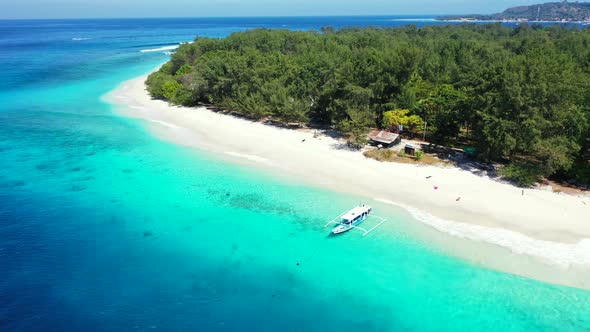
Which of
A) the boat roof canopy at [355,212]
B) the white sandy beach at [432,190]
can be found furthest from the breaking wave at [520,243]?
the boat roof canopy at [355,212]

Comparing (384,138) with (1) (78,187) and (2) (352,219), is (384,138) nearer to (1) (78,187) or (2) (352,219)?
(2) (352,219)

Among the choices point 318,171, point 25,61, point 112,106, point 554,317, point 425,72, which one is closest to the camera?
point 554,317

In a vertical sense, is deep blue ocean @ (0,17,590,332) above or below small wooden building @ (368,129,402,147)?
below

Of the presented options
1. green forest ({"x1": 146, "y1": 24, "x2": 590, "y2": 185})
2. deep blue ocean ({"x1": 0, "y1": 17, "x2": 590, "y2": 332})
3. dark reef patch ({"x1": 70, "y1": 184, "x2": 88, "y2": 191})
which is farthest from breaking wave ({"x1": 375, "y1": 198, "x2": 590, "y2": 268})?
dark reef patch ({"x1": 70, "y1": 184, "x2": 88, "y2": 191})

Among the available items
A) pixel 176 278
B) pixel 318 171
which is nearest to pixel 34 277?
pixel 176 278

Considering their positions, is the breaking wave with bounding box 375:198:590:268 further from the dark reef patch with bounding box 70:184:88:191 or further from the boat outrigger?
Result: the dark reef patch with bounding box 70:184:88:191

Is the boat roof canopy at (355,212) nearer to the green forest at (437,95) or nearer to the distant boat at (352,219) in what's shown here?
the distant boat at (352,219)

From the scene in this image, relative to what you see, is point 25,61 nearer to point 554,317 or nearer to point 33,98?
point 33,98
